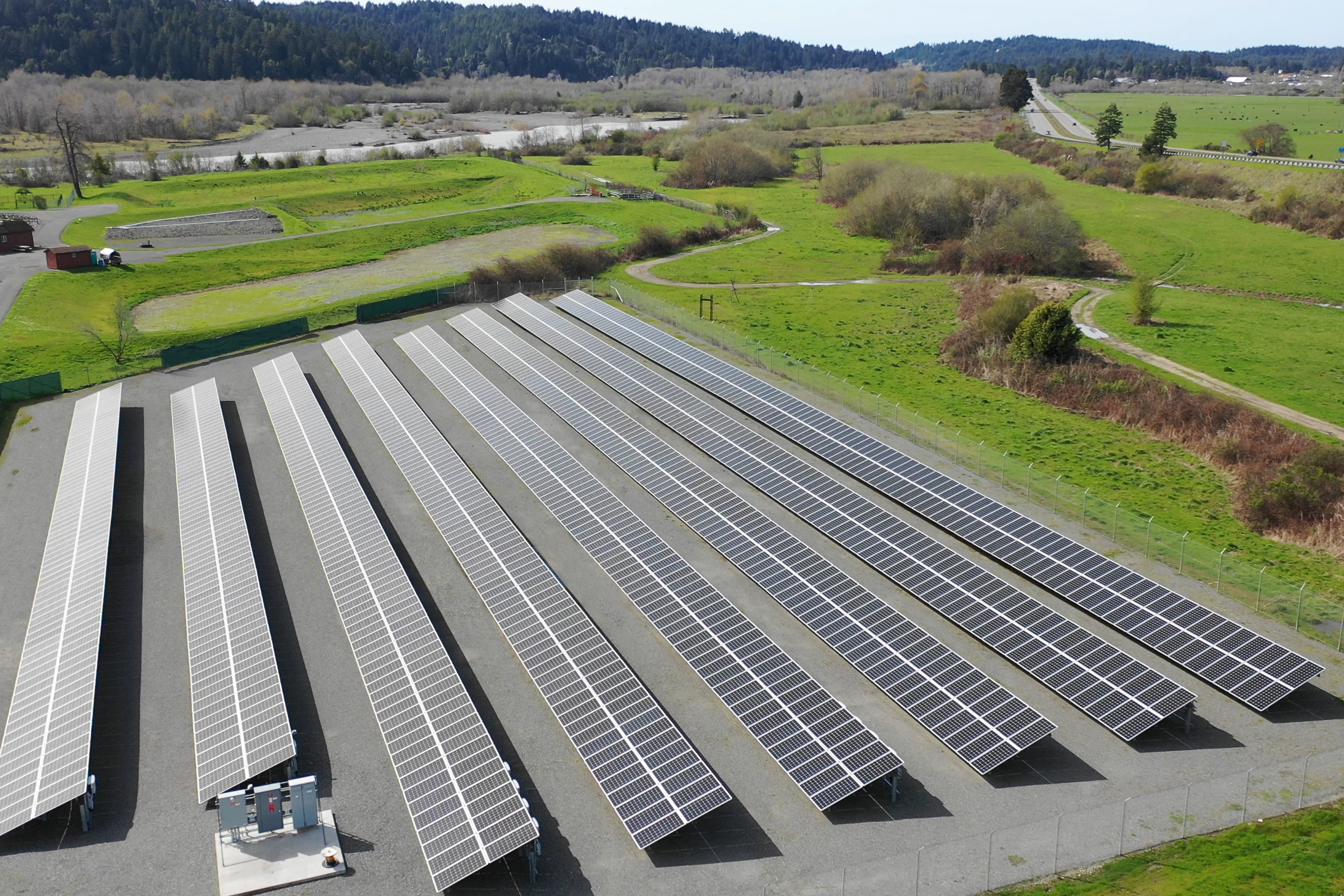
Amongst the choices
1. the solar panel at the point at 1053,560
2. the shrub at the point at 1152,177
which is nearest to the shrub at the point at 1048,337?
the solar panel at the point at 1053,560

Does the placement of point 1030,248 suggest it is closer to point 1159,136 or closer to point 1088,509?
point 1088,509

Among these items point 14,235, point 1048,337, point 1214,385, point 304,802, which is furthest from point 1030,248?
point 14,235

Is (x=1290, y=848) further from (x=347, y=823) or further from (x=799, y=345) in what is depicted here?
(x=799, y=345)

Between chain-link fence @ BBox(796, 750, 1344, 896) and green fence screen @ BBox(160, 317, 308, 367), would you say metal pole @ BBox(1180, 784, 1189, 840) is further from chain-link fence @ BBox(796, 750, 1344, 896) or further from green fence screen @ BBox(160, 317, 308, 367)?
green fence screen @ BBox(160, 317, 308, 367)

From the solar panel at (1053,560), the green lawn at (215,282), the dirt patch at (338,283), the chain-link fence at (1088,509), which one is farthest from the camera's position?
the dirt patch at (338,283)

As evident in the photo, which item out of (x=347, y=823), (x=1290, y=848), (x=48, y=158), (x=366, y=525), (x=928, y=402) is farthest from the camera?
(x=48, y=158)

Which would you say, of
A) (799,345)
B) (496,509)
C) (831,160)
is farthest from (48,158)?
(496,509)

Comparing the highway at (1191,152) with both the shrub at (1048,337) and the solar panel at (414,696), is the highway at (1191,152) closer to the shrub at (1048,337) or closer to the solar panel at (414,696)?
the shrub at (1048,337)
